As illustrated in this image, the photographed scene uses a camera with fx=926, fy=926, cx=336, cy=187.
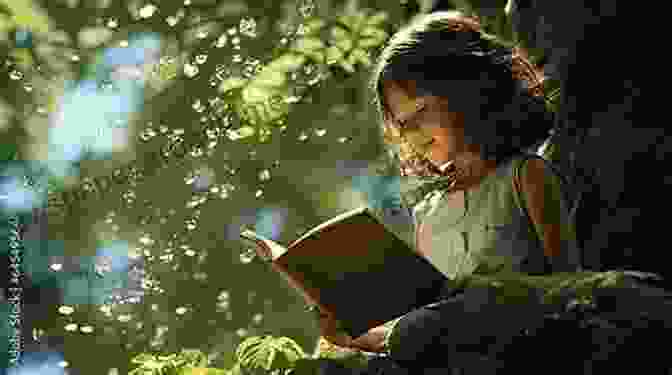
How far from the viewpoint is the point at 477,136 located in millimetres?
1483

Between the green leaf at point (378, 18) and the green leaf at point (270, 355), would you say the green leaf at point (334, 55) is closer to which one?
the green leaf at point (378, 18)

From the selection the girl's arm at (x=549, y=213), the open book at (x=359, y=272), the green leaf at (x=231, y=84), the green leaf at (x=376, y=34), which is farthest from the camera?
the green leaf at (x=231, y=84)

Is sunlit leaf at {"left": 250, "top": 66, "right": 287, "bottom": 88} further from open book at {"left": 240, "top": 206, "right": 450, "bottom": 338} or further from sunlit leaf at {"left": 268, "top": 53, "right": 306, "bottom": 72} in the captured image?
open book at {"left": 240, "top": 206, "right": 450, "bottom": 338}

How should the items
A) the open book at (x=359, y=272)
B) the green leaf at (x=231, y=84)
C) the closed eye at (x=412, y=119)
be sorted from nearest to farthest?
the open book at (x=359, y=272), the closed eye at (x=412, y=119), the green leaf at (x=231, y=84)

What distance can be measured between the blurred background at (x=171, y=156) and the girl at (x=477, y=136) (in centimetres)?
118

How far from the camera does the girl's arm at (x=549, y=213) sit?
1359mm

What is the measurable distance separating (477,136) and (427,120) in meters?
0.09

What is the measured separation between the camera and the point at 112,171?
2.83m

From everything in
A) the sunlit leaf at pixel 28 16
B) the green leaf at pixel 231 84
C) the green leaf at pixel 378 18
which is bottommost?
the green leaf at pixel 231 84

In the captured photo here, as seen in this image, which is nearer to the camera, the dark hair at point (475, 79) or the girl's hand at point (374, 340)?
the girl's hand at point (374, 340)

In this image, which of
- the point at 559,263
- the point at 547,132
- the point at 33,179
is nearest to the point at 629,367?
the point at 559,263

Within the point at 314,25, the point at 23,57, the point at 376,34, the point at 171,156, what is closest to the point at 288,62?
the point at 314,25

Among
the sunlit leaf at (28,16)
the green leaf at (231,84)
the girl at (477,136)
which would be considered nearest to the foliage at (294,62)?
the green leaf at (231,84)

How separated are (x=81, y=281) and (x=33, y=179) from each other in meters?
0.36
